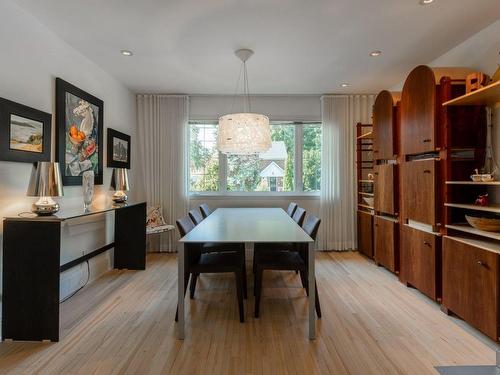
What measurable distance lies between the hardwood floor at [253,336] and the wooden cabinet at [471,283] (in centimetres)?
14

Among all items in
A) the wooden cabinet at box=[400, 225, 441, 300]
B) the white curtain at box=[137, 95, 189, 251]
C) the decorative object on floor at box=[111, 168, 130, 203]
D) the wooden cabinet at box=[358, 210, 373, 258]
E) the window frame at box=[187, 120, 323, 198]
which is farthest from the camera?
the window frame at box=[187, 120, 323, 198]

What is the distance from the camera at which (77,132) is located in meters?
3.11

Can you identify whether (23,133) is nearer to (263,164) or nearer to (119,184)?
(119,184)

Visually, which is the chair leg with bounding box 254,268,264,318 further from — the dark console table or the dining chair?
the dark console table

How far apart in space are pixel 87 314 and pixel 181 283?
1086mm

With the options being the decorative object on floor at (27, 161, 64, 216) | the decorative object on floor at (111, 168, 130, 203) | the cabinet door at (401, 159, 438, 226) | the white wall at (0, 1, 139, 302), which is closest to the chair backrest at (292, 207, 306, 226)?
the cabinet door at (401, 159, 438, 226)

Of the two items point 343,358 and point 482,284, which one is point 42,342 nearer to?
point 343,358

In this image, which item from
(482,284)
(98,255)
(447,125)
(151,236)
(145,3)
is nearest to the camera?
(482,284)

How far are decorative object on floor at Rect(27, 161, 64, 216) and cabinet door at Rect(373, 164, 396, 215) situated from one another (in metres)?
3.36

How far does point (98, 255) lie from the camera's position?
3.55 m

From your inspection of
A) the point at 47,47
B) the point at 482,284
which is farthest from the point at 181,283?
the point at 47,47

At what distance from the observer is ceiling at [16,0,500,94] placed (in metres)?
2.31

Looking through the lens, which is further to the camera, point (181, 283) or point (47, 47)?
point (47, 47)

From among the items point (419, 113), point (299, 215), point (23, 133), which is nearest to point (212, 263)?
point (299, 215)
